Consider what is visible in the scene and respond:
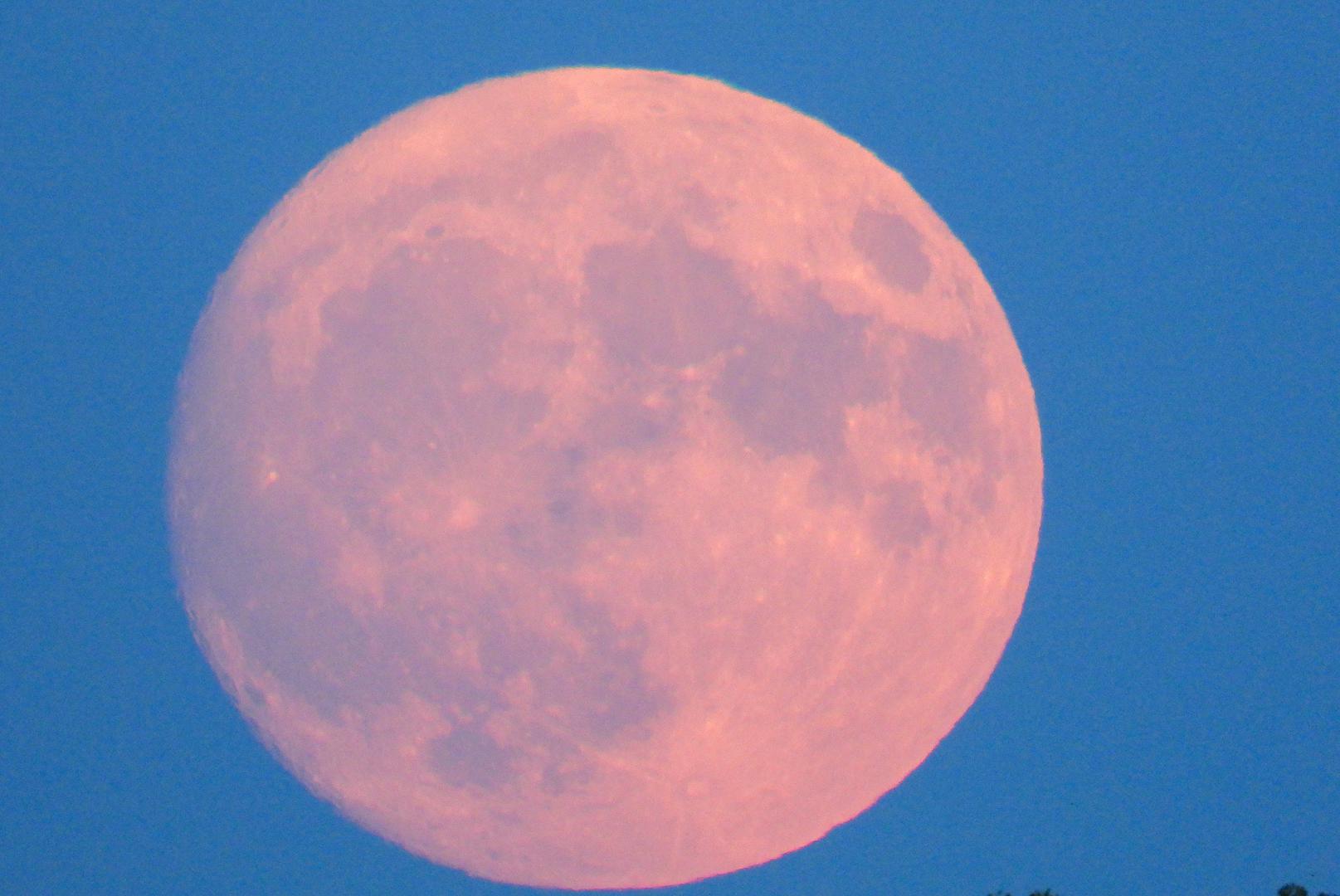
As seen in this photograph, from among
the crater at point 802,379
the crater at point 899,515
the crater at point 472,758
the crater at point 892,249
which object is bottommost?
the crater at point 472,758

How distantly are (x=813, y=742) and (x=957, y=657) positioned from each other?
1.19 metres

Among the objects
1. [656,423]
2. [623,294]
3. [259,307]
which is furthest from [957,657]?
[259,307]

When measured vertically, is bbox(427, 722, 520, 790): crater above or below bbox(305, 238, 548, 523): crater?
below

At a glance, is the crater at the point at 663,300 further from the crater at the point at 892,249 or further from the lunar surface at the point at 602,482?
the crater at the point at 892,249

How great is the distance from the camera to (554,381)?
5.18 m

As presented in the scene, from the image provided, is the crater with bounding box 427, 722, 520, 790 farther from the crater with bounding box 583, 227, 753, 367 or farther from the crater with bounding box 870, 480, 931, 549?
the crater with bounding box 870, 480, 931, 549

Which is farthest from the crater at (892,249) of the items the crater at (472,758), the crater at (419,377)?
the crater at (472,758)

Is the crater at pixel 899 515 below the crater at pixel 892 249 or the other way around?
below

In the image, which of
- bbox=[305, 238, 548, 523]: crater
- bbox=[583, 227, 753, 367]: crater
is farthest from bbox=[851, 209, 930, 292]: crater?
bbox=[305, 238, 548, 523]: crater

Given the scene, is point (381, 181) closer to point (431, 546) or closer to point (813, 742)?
point (431, 546)

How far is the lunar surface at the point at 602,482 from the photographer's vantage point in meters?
5.16

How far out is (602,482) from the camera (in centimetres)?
512

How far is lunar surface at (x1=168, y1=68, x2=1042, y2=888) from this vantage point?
5160mm

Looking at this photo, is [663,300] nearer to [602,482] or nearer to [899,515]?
[602,482]
